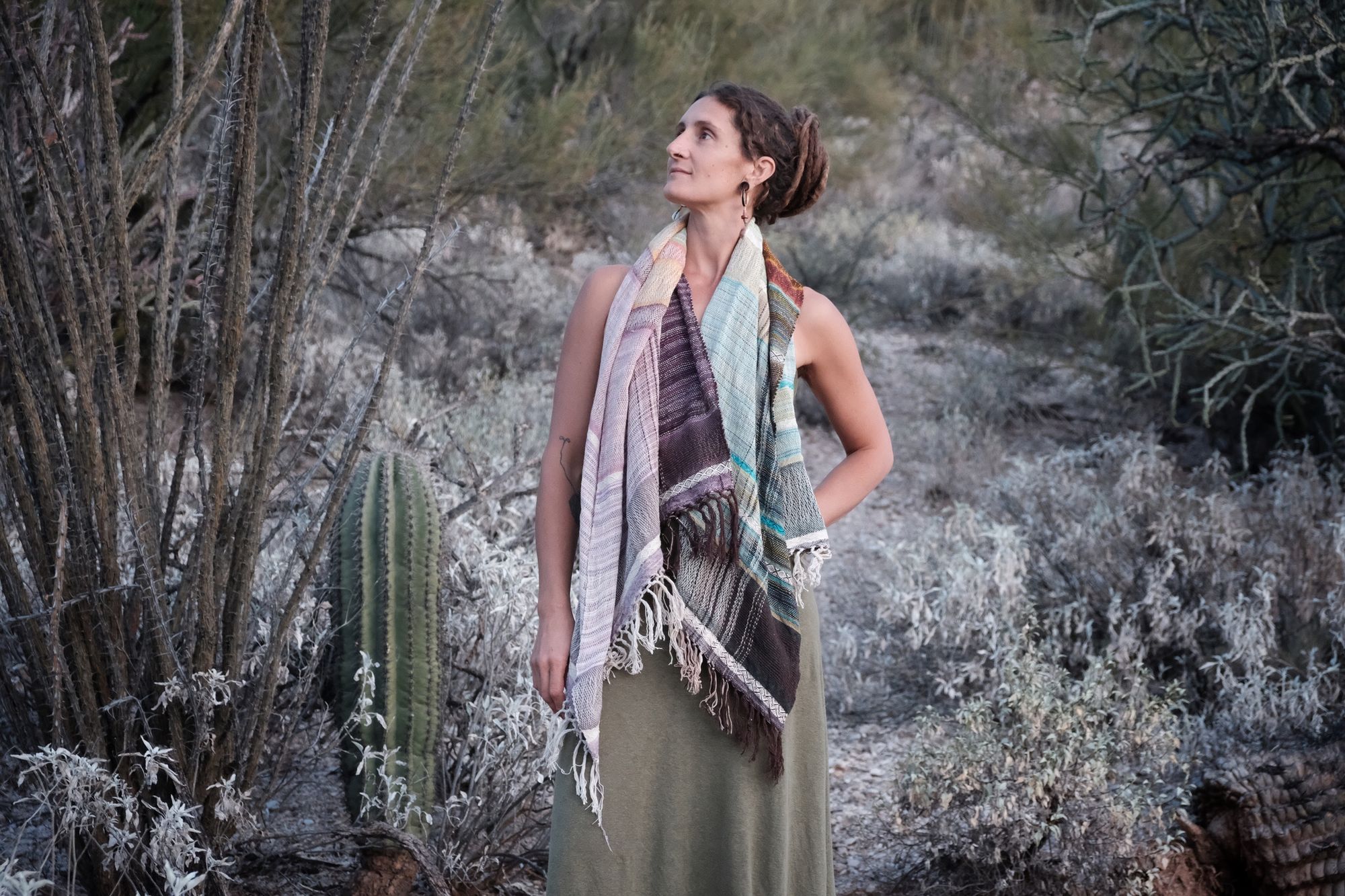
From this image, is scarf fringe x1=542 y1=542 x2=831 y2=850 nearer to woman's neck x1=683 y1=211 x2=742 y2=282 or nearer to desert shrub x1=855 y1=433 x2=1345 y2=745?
woman's neck x1=683 y1=211 x2=742 y2=282

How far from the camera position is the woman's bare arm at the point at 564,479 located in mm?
1953

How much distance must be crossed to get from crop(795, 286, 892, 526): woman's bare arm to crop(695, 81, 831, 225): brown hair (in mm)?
165

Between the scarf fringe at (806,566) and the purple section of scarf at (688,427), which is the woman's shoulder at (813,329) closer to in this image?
the purple section of scarf at (688,427)

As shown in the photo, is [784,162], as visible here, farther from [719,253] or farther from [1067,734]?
[1067,734]

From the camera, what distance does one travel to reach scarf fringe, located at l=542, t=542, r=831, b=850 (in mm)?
1866

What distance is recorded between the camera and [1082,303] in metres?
9.16

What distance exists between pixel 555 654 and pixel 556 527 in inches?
7.9

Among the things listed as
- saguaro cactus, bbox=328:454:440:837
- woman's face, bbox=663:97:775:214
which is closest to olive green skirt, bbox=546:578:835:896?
woman's face, bbox=663:97:775:214

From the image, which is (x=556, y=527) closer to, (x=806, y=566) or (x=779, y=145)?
(x=806, y=566)

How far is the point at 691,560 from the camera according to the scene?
1.96 metres

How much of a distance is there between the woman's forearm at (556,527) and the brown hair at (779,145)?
1.86ft

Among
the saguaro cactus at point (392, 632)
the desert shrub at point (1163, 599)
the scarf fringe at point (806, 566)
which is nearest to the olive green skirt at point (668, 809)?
the scarf fringe at point (806, 566)

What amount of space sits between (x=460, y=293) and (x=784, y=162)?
5893 millimetres

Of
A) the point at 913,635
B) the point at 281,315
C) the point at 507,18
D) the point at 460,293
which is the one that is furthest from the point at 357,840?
the point at 507,18
